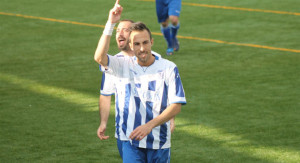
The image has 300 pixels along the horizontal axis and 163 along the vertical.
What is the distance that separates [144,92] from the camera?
176 inches

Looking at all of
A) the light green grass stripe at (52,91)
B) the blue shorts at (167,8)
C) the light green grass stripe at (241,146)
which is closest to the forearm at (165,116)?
the light green grass stripe at (241,146)

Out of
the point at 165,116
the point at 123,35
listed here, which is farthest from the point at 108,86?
the point at 165,116

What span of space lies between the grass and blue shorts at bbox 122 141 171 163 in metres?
1.94

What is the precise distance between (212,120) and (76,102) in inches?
80.7

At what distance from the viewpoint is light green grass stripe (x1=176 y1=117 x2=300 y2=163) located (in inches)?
258

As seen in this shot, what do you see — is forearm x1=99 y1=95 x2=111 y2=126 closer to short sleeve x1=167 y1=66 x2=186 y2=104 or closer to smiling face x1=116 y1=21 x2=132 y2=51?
smiling face x1=116 y1=21 x2=132 y2=51

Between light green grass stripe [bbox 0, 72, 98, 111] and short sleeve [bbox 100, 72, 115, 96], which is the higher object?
short sleeve [bbox 100, 72, 115, 96]

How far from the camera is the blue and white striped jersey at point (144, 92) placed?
14.4 feet

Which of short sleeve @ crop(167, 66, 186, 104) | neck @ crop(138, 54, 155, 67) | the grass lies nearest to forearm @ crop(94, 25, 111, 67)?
neck @ crop(138, 54, 155, 67)

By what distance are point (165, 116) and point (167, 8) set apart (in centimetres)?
805

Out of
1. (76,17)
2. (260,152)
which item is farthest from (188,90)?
(76,17)

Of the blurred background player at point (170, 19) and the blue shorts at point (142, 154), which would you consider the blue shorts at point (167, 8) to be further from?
the blue shorts at point (142, 154)

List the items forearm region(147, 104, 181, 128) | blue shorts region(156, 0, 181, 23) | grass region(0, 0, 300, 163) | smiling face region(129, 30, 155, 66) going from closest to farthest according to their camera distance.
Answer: forearm region(147, 104, 181, 128)
smiling face region(129, 30, 155, 66)
grass region(0, 0, 300, 163)
blue shorts region(156, 0, 181, 23)

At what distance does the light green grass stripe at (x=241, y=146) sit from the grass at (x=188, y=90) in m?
→ 0.01
